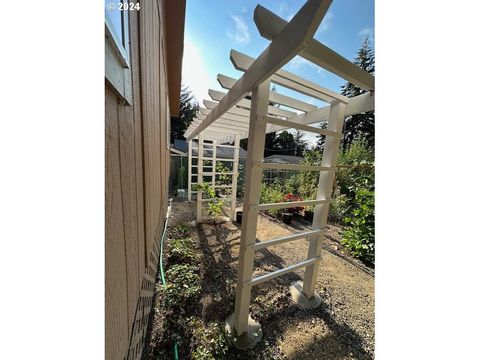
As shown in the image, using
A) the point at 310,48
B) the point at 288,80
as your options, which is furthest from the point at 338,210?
the point at 310,48

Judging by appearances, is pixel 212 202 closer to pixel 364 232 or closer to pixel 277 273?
pixel 277 273

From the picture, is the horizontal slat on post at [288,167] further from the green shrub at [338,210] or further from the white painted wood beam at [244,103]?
the green shrub at [338,210]

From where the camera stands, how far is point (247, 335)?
Result: 1.61 metres

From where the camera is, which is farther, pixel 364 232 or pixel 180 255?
pixel 364 232

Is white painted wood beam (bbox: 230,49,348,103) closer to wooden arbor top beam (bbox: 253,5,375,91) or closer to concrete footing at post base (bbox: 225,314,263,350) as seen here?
wooden arbor top beam (bbox: 253,5,375,91)

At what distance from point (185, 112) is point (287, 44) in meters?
18.7

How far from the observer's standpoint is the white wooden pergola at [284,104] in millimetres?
996

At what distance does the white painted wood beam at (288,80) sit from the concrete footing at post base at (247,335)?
2.00 meters

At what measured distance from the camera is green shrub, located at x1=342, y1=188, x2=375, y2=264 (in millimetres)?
3055

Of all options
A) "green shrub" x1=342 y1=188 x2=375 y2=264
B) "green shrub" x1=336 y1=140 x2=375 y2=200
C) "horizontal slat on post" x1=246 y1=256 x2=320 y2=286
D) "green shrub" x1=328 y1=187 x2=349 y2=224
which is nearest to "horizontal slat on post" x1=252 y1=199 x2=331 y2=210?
"horizontal slat on post" x1=246 y1=256 x2=320 y2=286
